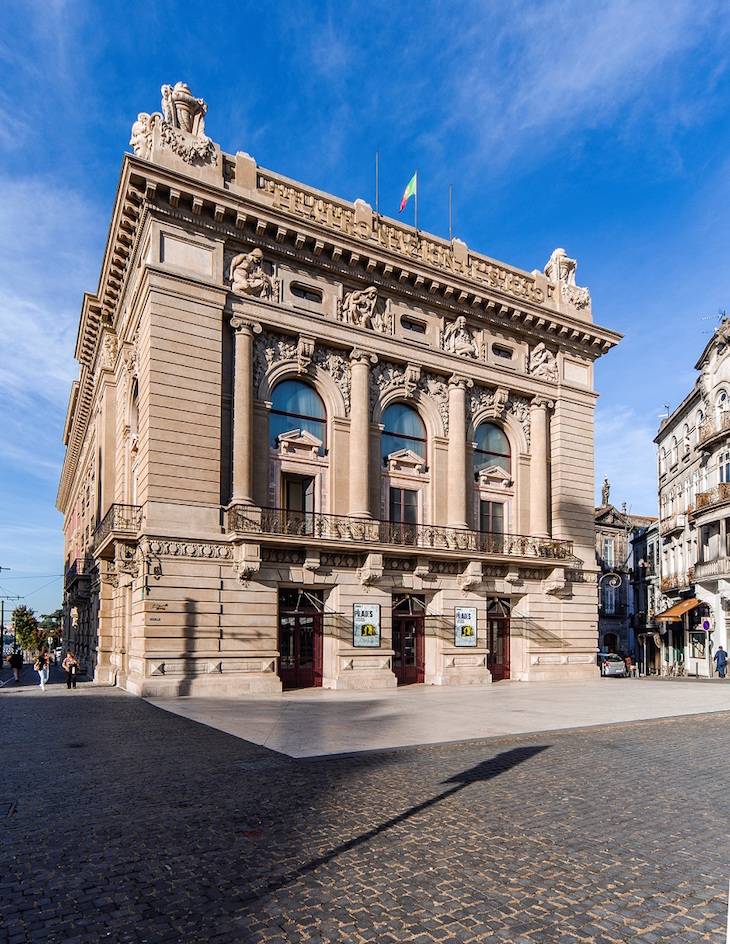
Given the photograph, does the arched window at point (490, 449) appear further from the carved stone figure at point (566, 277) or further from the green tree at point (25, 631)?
the green tree at point (25, 631)

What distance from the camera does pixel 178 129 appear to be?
24.8 meters

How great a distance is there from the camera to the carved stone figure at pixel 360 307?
92.2 feet

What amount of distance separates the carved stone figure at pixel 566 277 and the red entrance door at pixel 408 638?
16574 mm

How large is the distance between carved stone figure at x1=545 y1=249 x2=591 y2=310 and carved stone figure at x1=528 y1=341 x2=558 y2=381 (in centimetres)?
306

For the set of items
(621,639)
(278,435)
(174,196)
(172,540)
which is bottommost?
(621,639)

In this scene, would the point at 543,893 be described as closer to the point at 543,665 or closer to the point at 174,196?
the point at 174,196

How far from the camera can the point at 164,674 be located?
2238 cm

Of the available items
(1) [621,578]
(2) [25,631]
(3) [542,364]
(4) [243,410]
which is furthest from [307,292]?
(2) [25,631]

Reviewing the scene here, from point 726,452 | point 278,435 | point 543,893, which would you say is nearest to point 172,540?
point 278,435

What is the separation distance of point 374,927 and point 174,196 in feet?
75.7

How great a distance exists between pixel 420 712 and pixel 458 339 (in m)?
17.2

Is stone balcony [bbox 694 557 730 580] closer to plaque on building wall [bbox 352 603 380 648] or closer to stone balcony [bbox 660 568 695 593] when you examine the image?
stone balcony [bbox 660 568 695 593]

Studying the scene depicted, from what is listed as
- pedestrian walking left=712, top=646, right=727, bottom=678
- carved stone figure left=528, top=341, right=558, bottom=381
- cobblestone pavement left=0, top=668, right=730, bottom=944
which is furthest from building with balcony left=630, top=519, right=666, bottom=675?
cobblestone pavement left=0, top=668, right=730, bottom=944

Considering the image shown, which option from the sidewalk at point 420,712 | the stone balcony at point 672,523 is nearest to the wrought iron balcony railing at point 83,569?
the sidewalk at point 420,712
